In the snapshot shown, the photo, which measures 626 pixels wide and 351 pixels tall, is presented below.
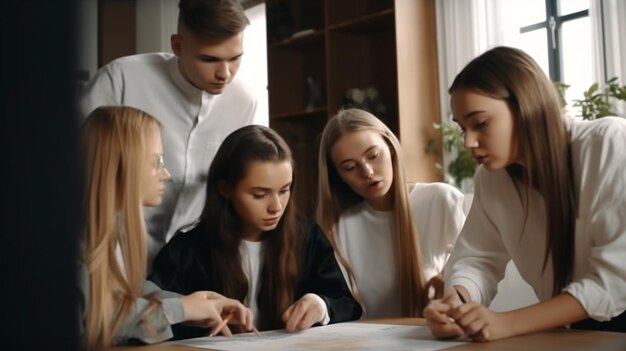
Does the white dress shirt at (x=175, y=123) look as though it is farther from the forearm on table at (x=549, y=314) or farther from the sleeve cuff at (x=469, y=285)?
the forearm on table at (x=549, y=314)

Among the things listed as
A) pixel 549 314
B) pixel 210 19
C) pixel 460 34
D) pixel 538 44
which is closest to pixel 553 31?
pixel 538 44

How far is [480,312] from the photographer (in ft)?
2.27

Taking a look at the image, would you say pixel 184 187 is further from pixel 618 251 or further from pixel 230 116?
pixel 618 251

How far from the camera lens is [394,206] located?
4.02ft

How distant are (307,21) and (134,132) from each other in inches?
92.1

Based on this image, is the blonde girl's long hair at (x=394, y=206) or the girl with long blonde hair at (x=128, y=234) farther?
the blonde girl's long hair at (x=394, y=206)

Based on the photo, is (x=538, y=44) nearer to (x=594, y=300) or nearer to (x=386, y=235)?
(x=386, y=235)

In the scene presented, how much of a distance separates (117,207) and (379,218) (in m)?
0.69

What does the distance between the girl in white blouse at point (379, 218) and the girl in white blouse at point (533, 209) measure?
218 mm

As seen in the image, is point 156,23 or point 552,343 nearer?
point 552,343

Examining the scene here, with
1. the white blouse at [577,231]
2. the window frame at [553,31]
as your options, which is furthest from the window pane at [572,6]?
the white blouse at [577,231]

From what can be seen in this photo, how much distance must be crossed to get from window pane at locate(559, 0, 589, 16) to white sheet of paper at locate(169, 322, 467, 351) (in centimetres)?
158

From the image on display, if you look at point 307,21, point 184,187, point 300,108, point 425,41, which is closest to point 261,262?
point 184,187

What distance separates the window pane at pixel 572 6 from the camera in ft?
6.80
